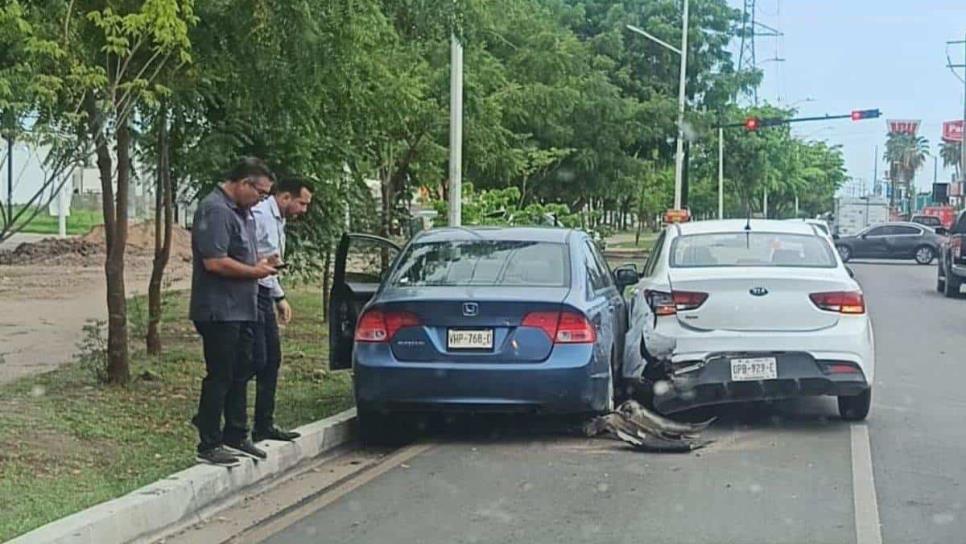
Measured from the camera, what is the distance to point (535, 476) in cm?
855

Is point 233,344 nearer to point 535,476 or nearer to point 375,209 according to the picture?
point 535,476

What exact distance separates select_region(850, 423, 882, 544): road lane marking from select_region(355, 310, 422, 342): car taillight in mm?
3054

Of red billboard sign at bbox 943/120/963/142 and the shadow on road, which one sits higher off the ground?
red billboard sign at bbox 943/120/963/142

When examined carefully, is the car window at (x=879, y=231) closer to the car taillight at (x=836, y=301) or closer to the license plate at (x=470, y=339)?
the car taillight at (x=836, y=301)

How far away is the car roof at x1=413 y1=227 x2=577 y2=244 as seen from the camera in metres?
10.4

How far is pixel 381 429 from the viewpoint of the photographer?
9820 millimetres

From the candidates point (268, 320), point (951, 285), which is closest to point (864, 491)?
point (268, 320)

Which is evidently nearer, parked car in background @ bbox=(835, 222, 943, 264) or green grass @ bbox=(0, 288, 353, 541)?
green grass @ bbox=(0, 288, 353, 541)

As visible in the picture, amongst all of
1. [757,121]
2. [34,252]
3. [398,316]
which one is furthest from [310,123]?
[757,121]

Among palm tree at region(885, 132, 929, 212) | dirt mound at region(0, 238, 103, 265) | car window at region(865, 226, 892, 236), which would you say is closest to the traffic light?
car window at region(865, 226, 892, 236)

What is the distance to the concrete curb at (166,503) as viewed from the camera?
6.36 meters

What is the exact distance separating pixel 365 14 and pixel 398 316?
8.65ft

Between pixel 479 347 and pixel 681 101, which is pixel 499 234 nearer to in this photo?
pixel 479 347

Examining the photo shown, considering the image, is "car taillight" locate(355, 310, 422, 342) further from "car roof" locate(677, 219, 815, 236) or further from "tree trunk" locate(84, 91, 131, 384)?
"car roof" locate(677, 219, 815, 236)
